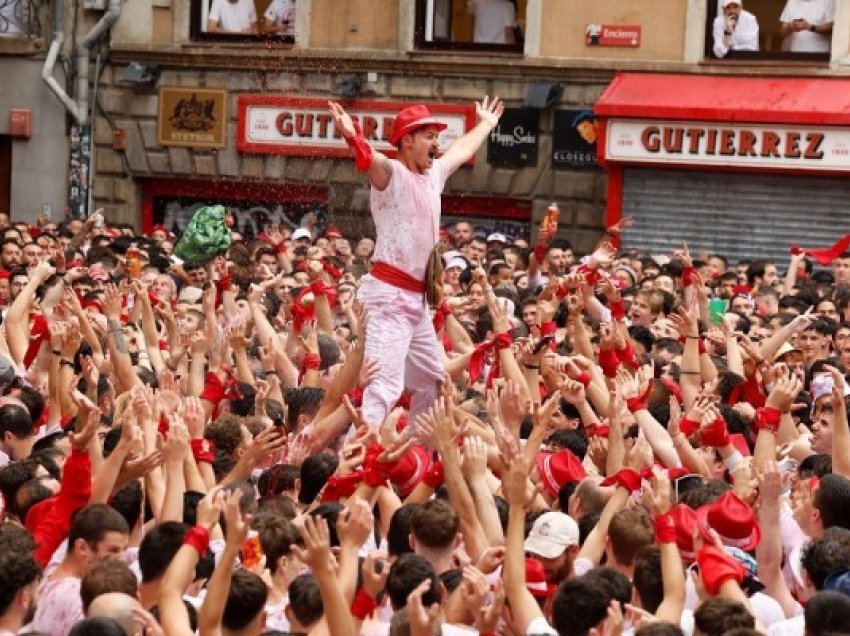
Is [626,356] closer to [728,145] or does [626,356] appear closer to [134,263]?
[134,263]

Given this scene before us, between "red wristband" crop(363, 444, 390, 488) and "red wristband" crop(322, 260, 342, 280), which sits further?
"red wristband" crop(322, 260, 342, 280)

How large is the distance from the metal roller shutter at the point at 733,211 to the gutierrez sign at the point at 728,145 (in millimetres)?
430

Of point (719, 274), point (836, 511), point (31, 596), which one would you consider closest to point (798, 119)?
point (719, 274)

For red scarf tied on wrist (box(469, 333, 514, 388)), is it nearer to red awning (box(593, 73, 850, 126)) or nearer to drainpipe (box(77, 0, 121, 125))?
red awning (box(593, 73, 850, 126))

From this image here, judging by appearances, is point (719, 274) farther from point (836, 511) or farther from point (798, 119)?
point (836, 511)

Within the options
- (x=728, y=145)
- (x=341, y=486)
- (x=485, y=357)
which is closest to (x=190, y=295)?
(x=485, y=357)

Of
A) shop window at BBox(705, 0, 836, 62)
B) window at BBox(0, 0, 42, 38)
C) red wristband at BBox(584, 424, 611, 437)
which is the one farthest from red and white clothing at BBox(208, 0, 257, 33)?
red wristband at BBox(584, 424, 611, 437)

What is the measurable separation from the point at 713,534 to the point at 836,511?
1.03 metres

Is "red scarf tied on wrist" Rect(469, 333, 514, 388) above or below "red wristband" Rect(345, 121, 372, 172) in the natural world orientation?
below

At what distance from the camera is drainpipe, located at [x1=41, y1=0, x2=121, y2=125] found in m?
23.9

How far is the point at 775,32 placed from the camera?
21.9 metres

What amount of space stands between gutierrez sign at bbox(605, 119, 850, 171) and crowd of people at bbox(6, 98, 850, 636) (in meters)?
6.25

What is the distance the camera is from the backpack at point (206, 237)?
15.6 m

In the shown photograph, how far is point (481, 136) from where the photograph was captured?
36.0 ft
